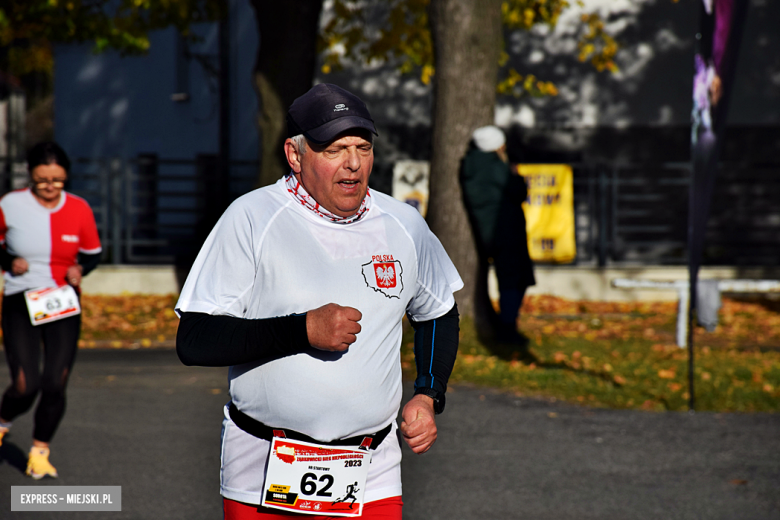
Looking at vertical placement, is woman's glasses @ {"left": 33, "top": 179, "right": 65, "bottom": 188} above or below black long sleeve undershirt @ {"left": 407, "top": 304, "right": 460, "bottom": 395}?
above

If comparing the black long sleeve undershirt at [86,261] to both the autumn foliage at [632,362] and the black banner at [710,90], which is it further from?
the black banner at [710,90]

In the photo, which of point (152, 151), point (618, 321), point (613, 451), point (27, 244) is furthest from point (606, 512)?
point (152, 151)

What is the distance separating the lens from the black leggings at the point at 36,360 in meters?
6.26

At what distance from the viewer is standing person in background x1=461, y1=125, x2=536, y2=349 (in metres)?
10.6

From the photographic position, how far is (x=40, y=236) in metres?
6.38

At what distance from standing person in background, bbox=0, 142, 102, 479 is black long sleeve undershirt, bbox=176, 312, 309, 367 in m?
3.67

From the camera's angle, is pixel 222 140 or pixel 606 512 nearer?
pixel 606 512

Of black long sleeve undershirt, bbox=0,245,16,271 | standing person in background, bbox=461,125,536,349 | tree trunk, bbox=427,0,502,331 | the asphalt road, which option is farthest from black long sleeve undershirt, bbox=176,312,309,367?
tree trunk, bbox=427,0,502,331

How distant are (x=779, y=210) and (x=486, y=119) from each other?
10951 mm

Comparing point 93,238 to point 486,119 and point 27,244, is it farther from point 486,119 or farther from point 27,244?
point 486,119

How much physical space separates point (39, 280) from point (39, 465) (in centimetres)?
114

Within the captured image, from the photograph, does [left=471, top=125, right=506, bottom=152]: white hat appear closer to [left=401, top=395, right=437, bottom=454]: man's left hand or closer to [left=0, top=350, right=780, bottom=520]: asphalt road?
[left=0, top=350, right=780, bottom=520]: asphalt road

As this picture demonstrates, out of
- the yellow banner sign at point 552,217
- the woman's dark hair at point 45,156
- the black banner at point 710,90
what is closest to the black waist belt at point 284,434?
the woman's dark hair at point 45,156

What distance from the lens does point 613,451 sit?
23.0 ft
